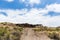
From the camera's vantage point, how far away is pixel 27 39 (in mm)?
63594

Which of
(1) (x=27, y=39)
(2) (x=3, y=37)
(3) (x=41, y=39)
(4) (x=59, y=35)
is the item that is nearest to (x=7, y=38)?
(2) (x=3, y=37)

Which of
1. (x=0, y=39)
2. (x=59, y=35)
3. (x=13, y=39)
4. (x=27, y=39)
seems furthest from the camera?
(x=59, y=35)

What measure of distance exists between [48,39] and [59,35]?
4.75 m

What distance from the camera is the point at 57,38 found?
65875 mm

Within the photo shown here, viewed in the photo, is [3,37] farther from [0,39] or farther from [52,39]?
[52,39]

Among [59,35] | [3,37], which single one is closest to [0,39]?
[3,37]

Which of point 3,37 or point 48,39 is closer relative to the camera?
point 3,37

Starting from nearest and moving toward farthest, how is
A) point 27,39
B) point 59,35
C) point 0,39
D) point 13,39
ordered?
point 0,39 < point 13,39 < point 27,39 < point 59,35

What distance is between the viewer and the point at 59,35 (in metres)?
68.1

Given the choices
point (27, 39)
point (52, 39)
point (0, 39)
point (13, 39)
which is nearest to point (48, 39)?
point (52, 39)

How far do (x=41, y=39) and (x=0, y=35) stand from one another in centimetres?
1629

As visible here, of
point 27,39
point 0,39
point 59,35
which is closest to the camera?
point 0,39

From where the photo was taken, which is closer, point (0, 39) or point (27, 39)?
point (0, 39)

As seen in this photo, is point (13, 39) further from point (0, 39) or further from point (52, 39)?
point (52, 39)
